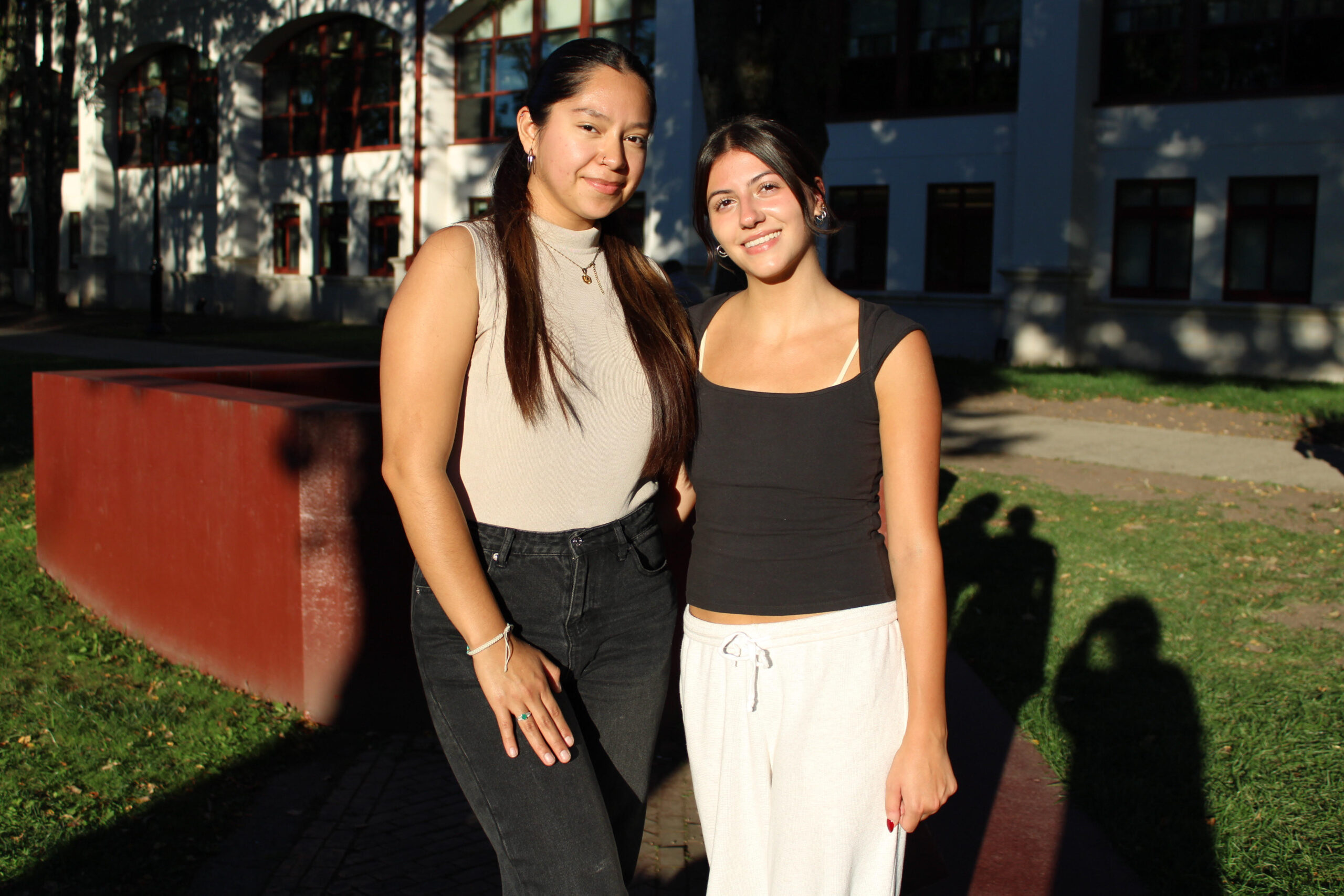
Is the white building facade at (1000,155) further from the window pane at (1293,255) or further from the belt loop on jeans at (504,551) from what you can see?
the belt loop on jeans at (504,551)

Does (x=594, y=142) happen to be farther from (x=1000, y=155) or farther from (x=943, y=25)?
(x=943, y=25)

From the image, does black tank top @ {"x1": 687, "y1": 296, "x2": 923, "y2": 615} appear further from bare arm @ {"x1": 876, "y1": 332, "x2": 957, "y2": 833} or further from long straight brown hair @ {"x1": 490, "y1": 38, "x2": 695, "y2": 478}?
long straight brown hair @ {"x1": 490, "y1": 38, "x2": 695, "y2": 478}

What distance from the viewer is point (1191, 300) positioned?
2006cm

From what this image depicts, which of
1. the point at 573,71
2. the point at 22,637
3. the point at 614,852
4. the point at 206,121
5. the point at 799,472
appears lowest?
the point at 22,637

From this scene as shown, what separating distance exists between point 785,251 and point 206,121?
35.4 m

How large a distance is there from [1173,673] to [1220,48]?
17848 millimetres

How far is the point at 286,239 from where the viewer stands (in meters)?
32.7

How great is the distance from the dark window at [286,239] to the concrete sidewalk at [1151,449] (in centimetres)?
2366

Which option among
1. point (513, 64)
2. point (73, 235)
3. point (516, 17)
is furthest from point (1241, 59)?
point (73, 235)

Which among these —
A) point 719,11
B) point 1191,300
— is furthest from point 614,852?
point 1191,300

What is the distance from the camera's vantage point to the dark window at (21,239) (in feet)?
136

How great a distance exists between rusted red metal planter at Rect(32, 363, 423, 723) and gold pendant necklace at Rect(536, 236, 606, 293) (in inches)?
87.1

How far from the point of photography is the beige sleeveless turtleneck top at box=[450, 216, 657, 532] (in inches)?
85.8

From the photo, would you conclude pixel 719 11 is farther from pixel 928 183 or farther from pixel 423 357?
pixel 928 183
